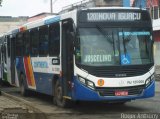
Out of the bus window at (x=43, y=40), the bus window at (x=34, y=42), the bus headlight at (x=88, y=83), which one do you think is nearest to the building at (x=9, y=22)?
the bus window at (x=34, y=42)

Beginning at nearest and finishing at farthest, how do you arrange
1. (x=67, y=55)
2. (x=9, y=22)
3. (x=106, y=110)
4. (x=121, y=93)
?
(x=121, y=93), (x=67, y=55), (x=106, y=110), (x=9, y=22)

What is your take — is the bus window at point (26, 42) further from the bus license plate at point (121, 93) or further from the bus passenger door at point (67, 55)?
the bus license plate at point (121, 93)

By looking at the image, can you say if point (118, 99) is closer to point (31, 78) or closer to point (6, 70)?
point (31, 78)

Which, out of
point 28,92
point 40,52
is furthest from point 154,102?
point 28,92

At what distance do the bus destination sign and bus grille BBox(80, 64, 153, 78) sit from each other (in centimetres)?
140

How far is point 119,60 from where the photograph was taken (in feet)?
47.5

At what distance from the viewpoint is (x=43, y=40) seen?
17.5 metres

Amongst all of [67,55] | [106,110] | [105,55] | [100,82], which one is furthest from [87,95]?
[67,55]

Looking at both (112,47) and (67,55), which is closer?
(112,47)

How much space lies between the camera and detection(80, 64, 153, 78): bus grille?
1426cm

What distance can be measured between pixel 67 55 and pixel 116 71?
167 cm

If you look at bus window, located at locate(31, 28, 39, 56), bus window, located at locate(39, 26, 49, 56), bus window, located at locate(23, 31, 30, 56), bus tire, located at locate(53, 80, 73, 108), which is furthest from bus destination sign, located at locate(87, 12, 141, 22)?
bus window, located at locate(23, 31, 30, 56)

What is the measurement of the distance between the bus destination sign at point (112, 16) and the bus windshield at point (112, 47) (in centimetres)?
29

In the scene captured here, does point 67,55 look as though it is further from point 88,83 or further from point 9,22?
point 9,22
